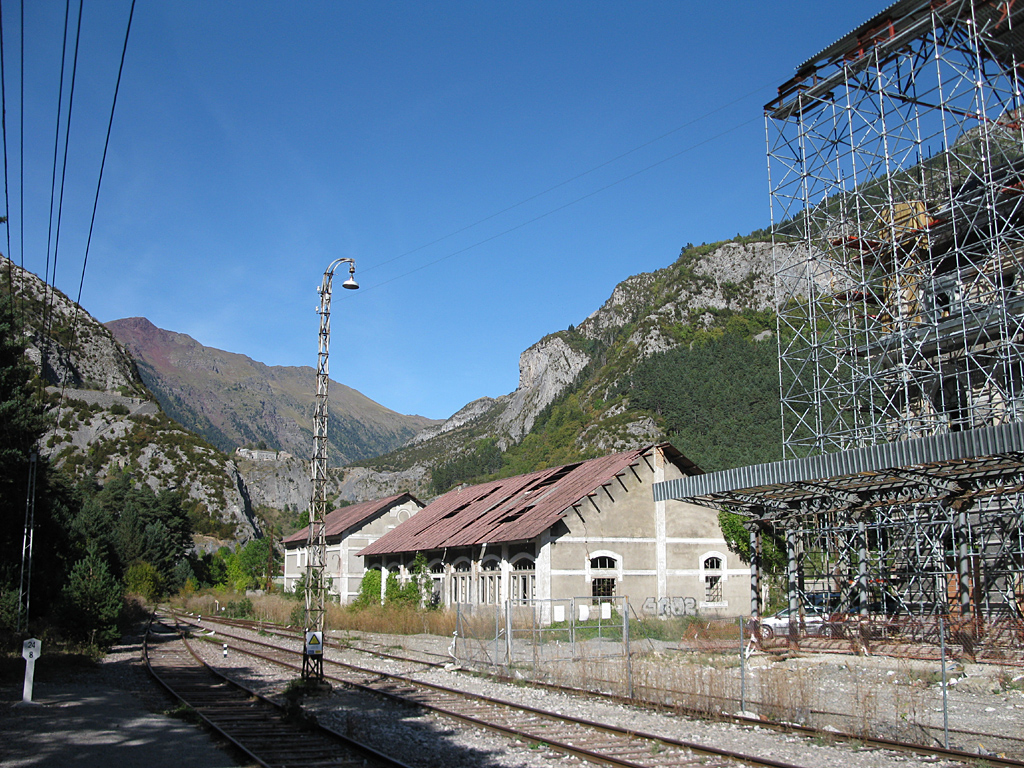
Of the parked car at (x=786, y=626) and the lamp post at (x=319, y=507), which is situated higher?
the lamp post at (x=319, y=507)

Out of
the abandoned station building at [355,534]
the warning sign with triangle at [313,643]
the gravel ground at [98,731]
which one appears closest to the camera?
the gravel ground at [98,731]

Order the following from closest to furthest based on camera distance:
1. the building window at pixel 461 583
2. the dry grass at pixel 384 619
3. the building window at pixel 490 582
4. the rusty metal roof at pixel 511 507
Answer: the dry grass at pixel 384 619 → the rusty metal roof at pixel 511 507 → the building window at pixel 490 582 → the building window at pixel 461 583

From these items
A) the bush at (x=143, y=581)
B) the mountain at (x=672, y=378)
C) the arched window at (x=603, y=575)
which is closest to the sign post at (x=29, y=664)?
the arched window at (x=603, y=575)

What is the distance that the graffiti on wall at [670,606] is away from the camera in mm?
31609

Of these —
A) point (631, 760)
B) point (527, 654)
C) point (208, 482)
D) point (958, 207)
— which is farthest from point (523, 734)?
point (208, 482)

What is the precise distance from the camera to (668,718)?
41.2 feet

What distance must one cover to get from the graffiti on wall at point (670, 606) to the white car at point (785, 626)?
15.2ft

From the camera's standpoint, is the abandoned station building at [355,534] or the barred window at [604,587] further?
the abandoned station building at [355,534]

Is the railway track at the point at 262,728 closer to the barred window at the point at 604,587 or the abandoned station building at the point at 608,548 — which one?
the abandoned station building at the point at 608,548

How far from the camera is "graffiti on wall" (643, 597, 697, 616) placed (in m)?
31.6

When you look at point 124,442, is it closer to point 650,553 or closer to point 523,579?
point 523,579

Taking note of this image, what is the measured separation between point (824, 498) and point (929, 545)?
144 inches

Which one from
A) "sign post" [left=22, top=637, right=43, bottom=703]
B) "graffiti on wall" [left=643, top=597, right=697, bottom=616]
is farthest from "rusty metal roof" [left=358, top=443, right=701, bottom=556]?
"sign post" [left=22, top=637, right=43, bottom=703]

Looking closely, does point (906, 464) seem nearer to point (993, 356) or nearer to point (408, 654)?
point (993, 356)
